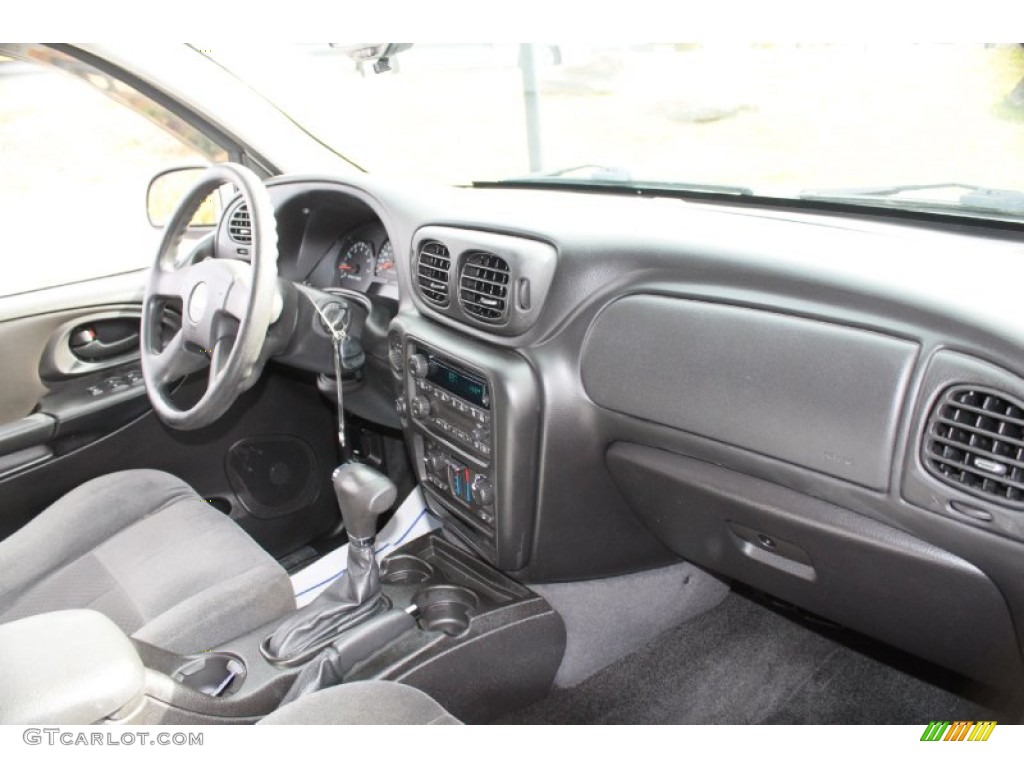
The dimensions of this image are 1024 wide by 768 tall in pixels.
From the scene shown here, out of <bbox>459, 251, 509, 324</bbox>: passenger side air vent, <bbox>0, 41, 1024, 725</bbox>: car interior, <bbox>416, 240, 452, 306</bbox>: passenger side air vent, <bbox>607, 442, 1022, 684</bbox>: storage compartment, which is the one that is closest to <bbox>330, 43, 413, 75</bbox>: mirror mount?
<bbox>0, 41, 1024, 725</bbox>: car interior

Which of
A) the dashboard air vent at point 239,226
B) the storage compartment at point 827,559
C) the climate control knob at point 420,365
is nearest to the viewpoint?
the storage compartment at point 827,559

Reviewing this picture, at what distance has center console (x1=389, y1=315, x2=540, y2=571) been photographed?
1550 mm

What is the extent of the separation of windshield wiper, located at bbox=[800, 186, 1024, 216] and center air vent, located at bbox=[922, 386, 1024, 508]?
0.48 m

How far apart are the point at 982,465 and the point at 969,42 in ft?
2.50

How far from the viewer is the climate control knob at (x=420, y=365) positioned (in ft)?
5.76

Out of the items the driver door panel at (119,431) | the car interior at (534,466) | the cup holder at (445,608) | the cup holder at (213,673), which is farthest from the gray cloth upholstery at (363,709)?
the driver door panel at (119,431)

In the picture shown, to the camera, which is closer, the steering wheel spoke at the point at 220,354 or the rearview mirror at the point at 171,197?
the steering wheel spoke at the point at 220,354

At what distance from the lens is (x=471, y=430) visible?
65.2 inches

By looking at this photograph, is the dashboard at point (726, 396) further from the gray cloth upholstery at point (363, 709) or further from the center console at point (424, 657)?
the gray cloth upholstery at point (363, 709)

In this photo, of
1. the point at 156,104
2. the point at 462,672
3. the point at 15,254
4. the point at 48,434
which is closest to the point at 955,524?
the point at 462,672

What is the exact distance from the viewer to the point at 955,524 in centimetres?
108

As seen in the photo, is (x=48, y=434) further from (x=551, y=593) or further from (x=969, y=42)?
(x=969, y=42)

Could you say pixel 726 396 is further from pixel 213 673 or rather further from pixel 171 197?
pixel 171 197

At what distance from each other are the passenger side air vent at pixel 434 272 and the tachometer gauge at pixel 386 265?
0.32 m
